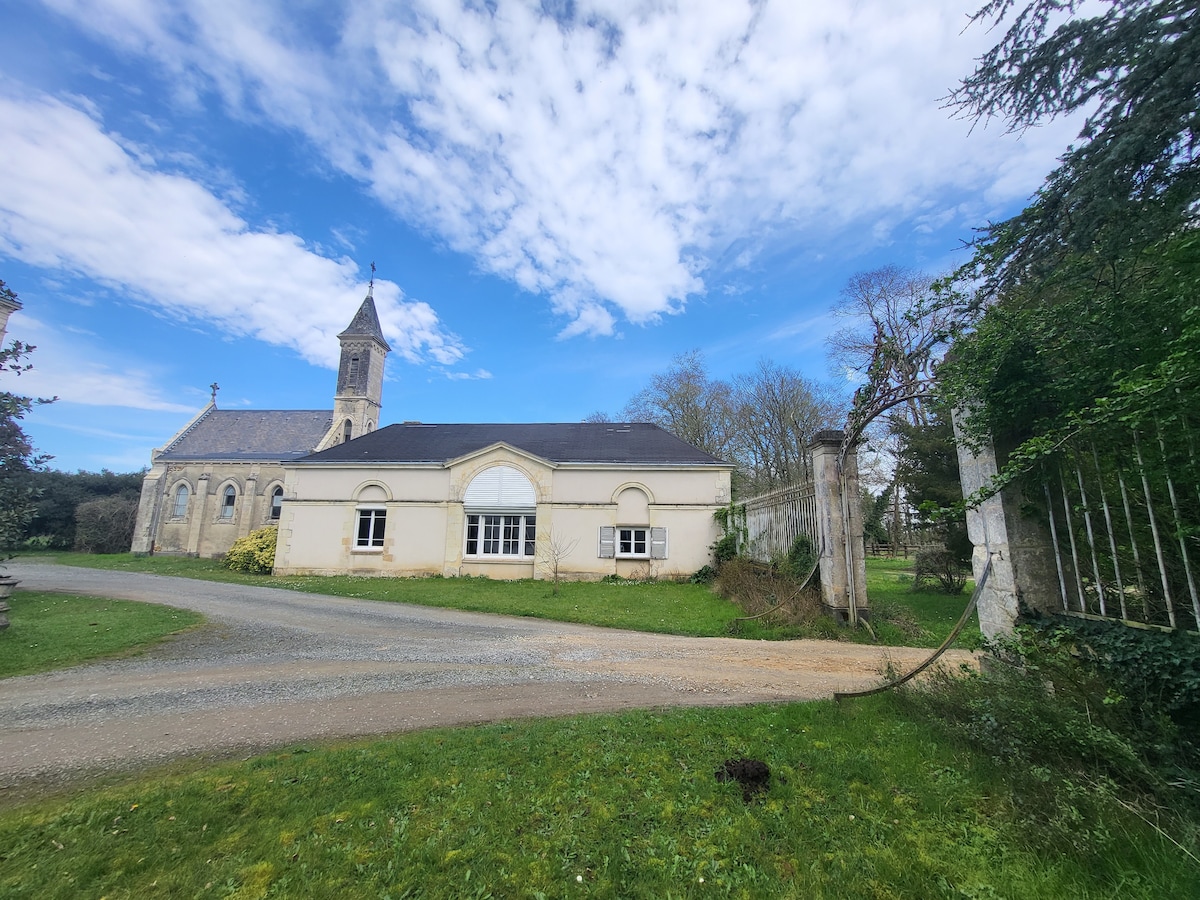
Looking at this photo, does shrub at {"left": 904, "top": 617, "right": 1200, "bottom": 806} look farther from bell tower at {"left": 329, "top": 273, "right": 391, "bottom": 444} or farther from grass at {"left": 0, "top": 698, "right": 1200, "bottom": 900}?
bell tower at {"left": 329, "top": 273, "right": 391, "bottom": 444}

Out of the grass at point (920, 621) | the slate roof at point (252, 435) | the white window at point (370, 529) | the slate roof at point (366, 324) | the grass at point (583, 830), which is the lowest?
the grass at point (583, 830)

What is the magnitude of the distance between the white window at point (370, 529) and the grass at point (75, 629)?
7.53 metres

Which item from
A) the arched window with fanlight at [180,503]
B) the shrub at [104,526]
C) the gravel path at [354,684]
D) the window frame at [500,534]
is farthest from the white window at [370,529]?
the shrub at [104,526]

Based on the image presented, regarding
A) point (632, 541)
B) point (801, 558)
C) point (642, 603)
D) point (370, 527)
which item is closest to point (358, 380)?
point (370, 527)

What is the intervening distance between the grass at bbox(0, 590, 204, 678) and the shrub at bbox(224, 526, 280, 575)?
7591mm

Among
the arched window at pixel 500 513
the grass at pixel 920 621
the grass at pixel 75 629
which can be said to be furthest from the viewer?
the arched window at pixel 500 513

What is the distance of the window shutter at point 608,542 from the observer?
18.6 meters

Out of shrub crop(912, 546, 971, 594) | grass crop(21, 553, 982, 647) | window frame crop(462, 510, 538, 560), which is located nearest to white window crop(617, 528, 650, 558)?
grass crop(21, 553, 982, 647)

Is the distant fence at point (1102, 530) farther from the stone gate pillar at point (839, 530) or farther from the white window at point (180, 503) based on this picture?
the white window at point (180, 503)

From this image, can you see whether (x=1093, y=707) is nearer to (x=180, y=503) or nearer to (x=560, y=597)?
(x=560, y=597)

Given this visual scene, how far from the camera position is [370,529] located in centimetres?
1952

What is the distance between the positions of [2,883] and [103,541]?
4326cm

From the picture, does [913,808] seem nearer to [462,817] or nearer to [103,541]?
[462,817]

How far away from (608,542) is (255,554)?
14.2m
